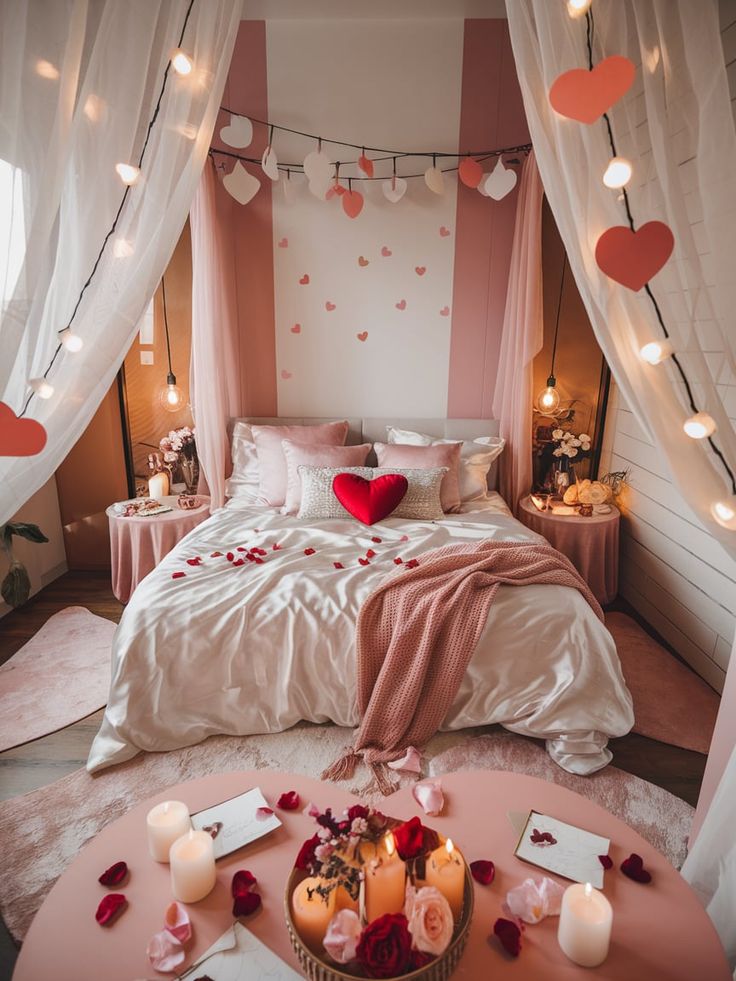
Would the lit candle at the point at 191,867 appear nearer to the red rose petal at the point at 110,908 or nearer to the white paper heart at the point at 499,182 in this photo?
the red rose petal at the point at 110,908

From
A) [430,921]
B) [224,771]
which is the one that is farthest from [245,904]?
[224,771]

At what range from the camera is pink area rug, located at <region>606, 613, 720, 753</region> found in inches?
89.6

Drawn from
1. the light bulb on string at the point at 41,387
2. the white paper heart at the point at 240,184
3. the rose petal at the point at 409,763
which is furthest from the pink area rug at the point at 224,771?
the white paper heart at the point at 240,184

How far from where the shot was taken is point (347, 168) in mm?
3484

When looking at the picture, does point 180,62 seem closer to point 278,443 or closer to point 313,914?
point 313,914

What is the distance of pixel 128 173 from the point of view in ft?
4.20

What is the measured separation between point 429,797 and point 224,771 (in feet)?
3.26

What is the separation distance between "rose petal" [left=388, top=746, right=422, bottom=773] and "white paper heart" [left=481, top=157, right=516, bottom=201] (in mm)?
2922

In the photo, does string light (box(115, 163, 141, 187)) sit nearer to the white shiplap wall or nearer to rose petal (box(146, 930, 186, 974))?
rose petal (box(146, 930, 186, 974))

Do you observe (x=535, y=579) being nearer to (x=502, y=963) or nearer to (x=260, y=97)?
(x=502, y=963)

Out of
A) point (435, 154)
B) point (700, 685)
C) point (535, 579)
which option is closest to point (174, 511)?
point (535, 579)

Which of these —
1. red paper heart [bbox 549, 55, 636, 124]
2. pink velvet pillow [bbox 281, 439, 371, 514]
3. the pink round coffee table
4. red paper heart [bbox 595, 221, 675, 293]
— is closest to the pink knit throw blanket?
the pink round coffee table

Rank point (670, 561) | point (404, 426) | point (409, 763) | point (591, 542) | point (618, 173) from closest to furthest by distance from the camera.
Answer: point (618, 173) → point (409, 763) → point (670, 561) → point (591, 542) → point (404, 426)

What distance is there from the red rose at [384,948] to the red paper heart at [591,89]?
157cm
